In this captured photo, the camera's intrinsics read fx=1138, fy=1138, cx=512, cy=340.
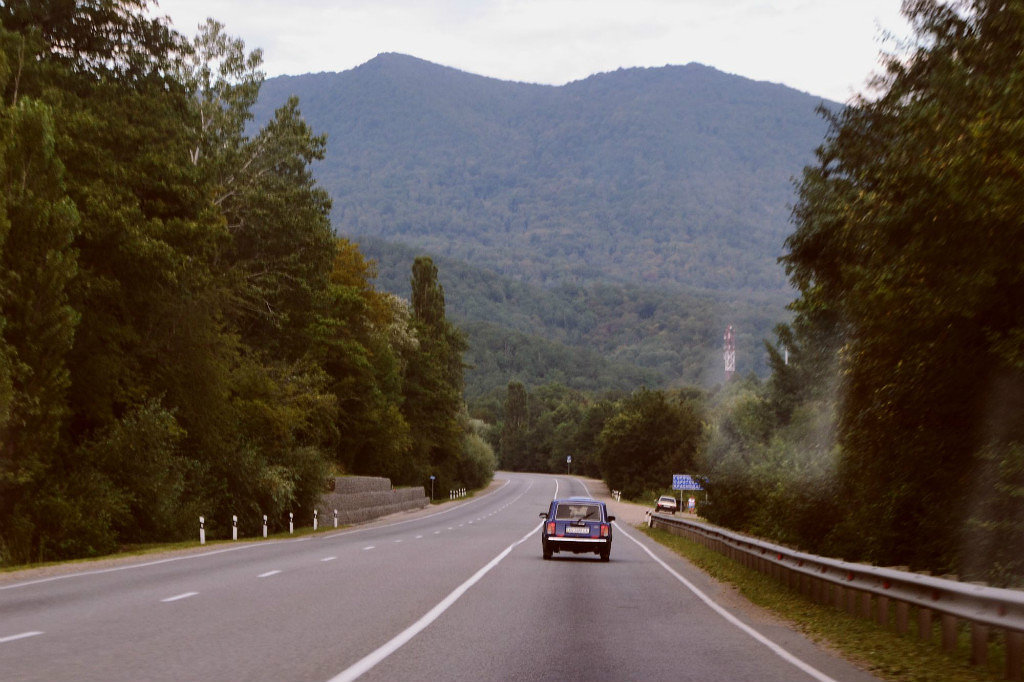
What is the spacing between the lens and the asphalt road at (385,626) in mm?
9641

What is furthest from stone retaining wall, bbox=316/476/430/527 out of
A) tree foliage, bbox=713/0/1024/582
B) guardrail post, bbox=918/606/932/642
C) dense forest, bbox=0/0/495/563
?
guardrail post, bbox=918/606/932/642

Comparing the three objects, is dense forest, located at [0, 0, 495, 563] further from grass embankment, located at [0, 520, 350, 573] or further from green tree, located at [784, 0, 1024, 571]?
green tree, located at [784, 0, 1024, 571]

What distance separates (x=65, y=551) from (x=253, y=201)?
23322mm

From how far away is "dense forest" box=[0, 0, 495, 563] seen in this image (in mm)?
26234

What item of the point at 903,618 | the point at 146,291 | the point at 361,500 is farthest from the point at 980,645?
the point at 361,500

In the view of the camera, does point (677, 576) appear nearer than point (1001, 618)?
No

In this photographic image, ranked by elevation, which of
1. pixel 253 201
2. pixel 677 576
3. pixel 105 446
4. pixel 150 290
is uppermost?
pixel 253 201

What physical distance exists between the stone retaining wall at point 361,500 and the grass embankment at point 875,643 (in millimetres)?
34336

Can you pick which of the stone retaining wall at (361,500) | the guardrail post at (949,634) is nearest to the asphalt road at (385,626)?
the guardrail post at (949,634)

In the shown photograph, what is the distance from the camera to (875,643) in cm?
1258

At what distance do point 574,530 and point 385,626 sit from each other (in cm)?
1520

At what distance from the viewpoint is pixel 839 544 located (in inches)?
982

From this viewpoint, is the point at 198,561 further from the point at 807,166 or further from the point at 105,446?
the point at 807,166

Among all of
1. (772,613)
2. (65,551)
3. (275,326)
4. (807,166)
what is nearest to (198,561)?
(65,551)
